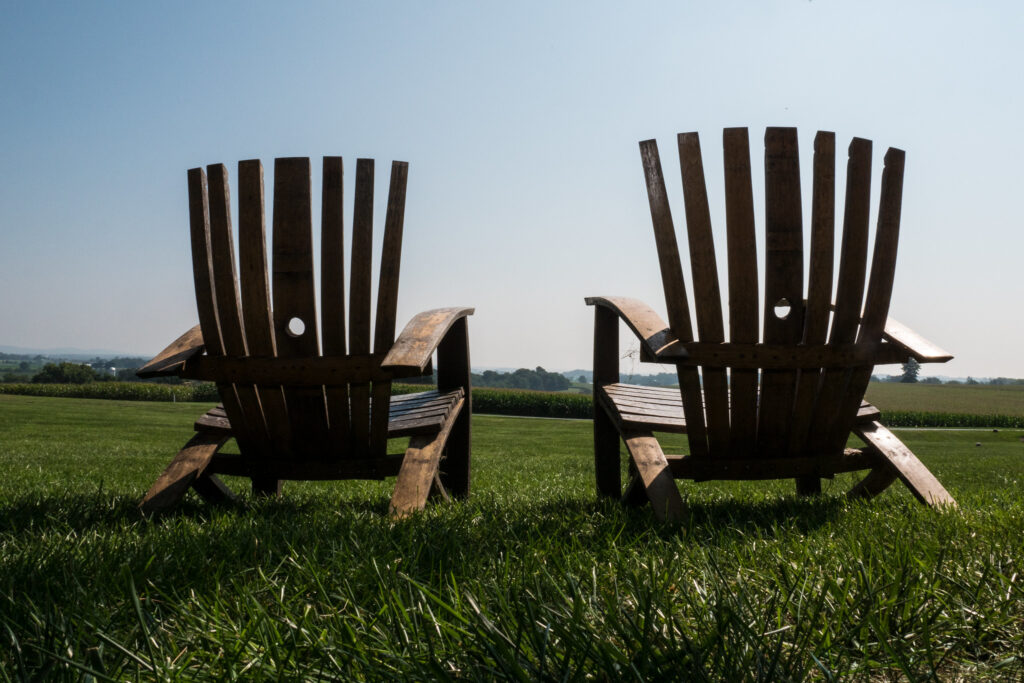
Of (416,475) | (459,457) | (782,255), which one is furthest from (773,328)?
(459,457)

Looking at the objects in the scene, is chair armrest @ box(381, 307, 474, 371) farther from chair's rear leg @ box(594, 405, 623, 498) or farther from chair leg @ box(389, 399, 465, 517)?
chair's rear leg @ box(594, 405, 623, 498)

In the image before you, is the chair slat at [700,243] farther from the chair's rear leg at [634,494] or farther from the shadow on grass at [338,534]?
the shadow on grass at [338,534]

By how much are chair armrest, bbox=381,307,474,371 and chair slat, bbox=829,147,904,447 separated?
5.74 ft

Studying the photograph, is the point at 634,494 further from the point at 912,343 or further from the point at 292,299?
the point at 292,299

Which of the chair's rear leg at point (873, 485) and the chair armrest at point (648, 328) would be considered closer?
the chair armrest at point (648, 328)

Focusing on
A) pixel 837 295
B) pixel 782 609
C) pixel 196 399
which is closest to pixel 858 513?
pixel 837 295

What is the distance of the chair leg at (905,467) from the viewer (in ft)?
9.65

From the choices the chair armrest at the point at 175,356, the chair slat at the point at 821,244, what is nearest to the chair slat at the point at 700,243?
the chair slat at the point at 821,244

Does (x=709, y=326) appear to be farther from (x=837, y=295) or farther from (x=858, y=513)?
(x=858, y=513)

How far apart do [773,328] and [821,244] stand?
39 centimetres

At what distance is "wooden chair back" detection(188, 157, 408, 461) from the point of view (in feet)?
9.39

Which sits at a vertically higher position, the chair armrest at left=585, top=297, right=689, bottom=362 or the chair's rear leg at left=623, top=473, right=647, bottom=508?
the chair armrest at left=585, top=297, right=689, bottom=362

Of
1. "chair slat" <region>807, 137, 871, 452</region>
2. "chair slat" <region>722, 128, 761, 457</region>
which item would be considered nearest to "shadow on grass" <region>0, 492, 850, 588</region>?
"chair slat" <region>807, 137, 871, 452</region>

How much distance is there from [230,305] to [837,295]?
8.29ft
